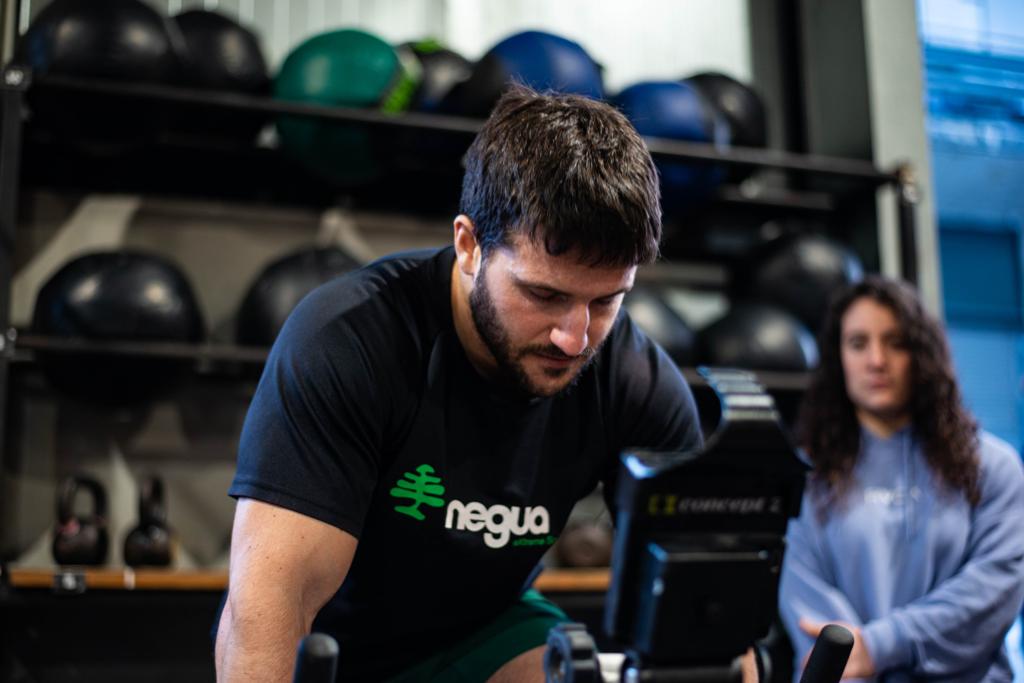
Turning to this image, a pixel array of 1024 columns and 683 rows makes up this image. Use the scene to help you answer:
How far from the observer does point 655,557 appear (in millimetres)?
914

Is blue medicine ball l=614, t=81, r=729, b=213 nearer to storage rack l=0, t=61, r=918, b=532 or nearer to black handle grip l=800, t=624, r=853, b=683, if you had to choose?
storage rack l=0, t=61, r=918, b=532

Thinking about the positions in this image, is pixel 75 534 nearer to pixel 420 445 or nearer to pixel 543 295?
pixel 420 445

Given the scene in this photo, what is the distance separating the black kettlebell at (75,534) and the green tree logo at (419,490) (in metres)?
1.77

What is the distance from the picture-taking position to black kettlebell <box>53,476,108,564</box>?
9.49ft

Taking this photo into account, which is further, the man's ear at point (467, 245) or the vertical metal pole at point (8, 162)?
the vertical metal pole at point (8, 162)

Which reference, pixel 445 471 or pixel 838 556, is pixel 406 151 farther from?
pixel 445 471

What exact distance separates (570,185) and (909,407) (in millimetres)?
1638

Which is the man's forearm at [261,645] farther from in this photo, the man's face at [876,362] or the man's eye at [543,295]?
the man's face at [876,362]

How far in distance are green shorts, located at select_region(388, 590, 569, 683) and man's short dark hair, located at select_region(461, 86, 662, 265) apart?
0.61 metres

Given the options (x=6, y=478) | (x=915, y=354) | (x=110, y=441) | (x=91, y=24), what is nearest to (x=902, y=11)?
(x=915, y=354)

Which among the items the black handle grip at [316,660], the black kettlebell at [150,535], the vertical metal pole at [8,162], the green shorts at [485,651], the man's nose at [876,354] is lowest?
the black kettlebell at [150,535]

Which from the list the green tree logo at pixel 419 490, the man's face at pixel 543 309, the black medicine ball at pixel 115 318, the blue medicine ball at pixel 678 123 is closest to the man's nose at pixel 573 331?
the man's face at pixel 543 309

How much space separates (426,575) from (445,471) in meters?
0.17

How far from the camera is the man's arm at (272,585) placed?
1246mm
